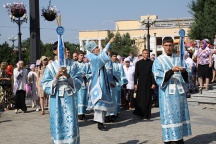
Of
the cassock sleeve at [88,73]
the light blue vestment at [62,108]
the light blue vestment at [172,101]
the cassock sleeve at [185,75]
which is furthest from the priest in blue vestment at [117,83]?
the light blue vestment at [62,108]

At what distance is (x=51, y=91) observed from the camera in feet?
19.3

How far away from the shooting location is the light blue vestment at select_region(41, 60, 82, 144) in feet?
19.3

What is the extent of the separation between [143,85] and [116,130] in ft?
7.28

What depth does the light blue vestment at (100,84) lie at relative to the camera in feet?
28.8

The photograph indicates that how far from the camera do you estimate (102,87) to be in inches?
350

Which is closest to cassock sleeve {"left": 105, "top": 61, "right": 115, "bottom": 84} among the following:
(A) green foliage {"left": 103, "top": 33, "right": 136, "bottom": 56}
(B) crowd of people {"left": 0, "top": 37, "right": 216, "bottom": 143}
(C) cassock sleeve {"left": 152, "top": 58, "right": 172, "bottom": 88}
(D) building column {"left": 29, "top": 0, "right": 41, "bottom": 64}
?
(B) crowd of people {"left": 0, "top": 37, "right": 216, "bottom": 143}

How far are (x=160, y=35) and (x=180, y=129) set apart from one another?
3077 inches

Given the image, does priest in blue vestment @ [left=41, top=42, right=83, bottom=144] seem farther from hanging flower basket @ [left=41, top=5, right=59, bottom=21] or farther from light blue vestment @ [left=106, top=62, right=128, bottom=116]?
hanging flower basket @ [left=41, top=5, right=59, bottom=21]

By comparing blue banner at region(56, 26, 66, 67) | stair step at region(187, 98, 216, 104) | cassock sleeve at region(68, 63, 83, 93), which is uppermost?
blue banner at region(56, 26, 66, 67)

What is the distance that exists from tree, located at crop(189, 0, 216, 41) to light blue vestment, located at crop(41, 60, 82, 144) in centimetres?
2157

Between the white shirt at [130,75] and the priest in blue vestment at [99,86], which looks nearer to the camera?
the priest in blue vestment at [99,86]

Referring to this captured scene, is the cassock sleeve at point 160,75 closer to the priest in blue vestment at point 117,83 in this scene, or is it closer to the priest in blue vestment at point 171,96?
the priest in blue vestment at point 171,96

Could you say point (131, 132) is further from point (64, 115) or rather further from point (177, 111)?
point (64, 115)

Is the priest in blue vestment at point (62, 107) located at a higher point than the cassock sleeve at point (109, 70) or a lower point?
lower
